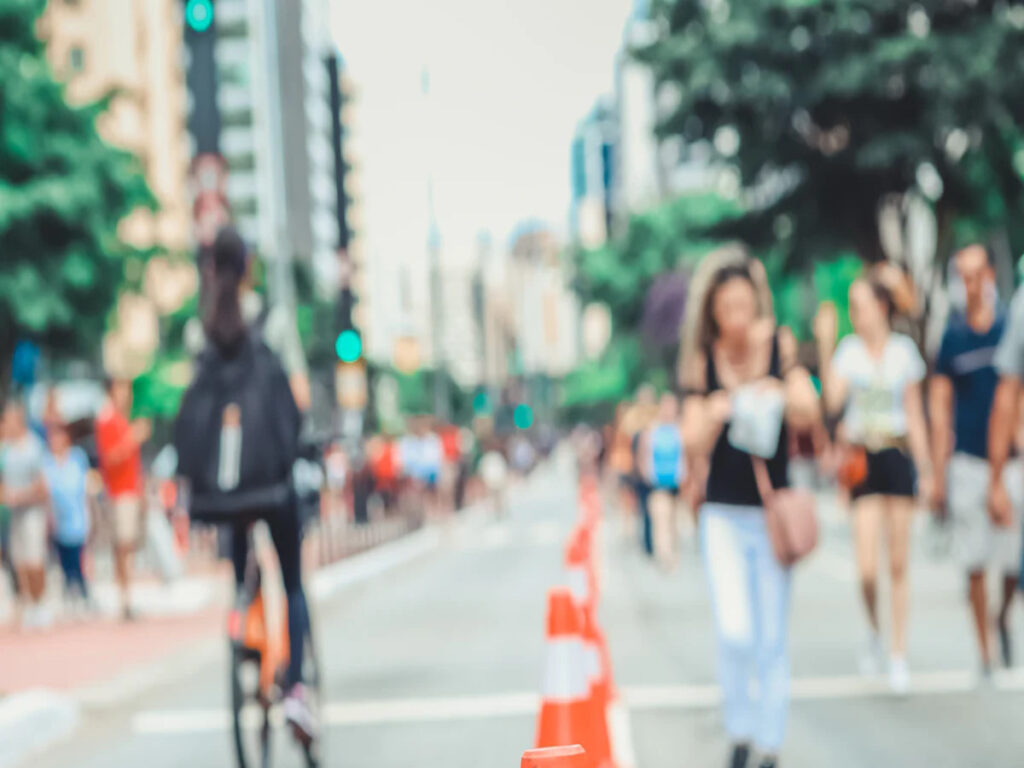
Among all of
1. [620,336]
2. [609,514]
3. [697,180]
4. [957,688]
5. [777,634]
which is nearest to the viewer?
[777,634]

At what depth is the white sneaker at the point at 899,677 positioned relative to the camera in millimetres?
7301

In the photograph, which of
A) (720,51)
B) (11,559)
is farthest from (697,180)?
(11,559)

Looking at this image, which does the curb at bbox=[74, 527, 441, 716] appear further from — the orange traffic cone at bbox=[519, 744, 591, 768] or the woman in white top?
the orange traffic cone at bbox=[519, 744, 591, 768]

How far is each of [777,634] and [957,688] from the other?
244 centimetres

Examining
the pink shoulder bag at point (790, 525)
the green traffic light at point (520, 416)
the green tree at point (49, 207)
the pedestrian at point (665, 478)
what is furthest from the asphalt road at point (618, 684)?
the green traffic light at point (520, 416)

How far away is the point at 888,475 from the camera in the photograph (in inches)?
298

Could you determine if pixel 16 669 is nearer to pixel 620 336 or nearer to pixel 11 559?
pixel 11 559

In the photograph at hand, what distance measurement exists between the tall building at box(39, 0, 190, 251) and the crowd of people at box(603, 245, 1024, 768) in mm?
48207

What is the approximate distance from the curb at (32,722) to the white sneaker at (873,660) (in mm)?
3993

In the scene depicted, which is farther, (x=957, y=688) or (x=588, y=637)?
(x=957, y=688)

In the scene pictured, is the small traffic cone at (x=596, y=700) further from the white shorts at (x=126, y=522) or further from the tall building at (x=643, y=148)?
the tall building at (x=643, y=148)

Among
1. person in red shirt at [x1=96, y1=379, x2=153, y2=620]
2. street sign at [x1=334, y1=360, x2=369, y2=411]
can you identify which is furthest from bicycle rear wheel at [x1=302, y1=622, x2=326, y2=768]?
street sign at [x1=334, y1=360, x2=369, y2=411]

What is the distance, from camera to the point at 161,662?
30.3 feet

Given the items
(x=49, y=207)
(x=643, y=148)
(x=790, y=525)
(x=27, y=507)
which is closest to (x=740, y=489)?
(x=790, y=525)
